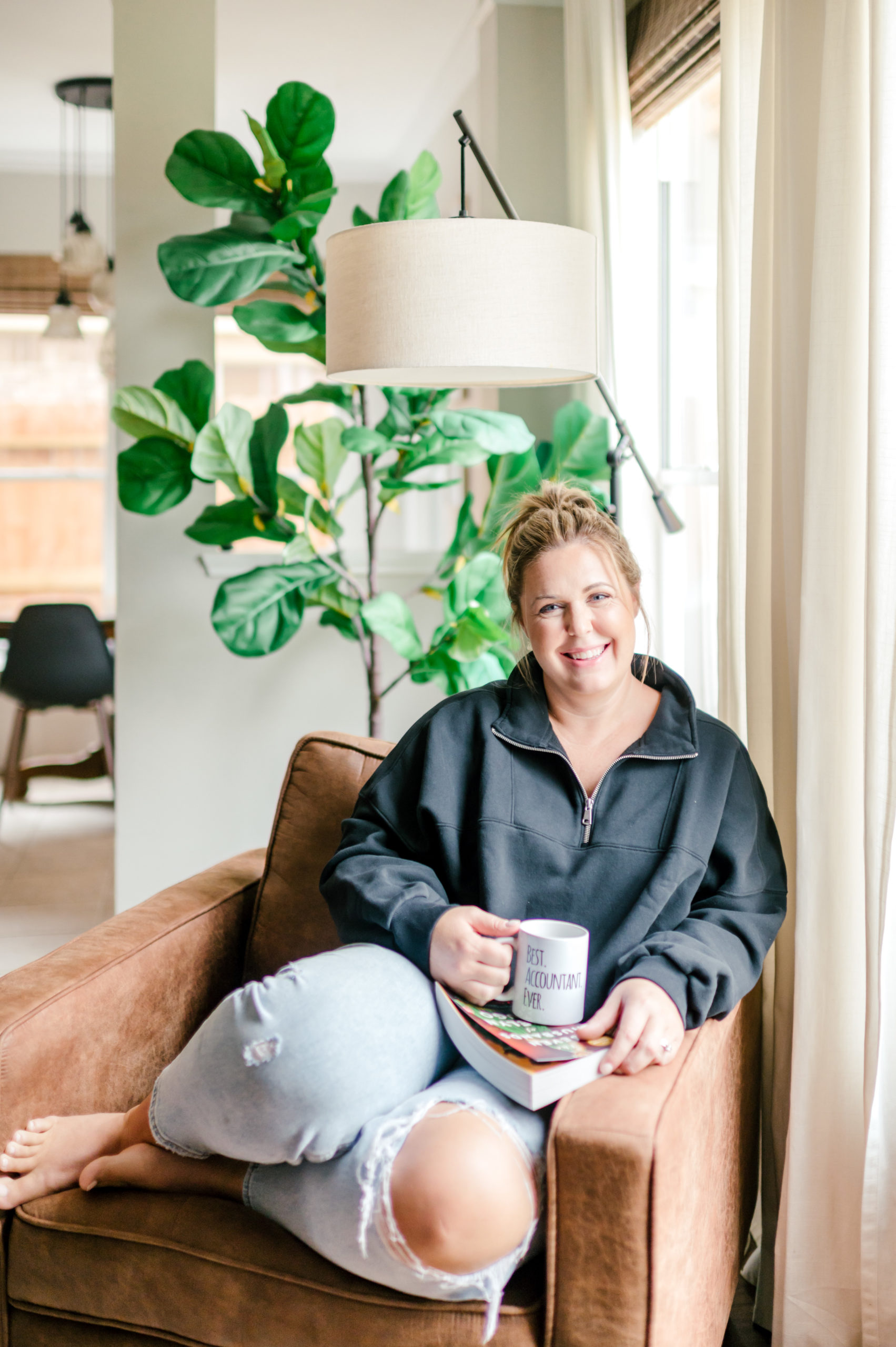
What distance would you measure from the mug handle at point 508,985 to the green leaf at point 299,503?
4.13ft

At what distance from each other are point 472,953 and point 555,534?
538 mm

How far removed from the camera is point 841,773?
4.45 feet

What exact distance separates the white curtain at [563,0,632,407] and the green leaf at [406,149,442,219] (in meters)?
0.33

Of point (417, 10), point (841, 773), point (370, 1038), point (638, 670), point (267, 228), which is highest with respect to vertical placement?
point (417, 10)

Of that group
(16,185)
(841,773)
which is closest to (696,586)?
(841,773)

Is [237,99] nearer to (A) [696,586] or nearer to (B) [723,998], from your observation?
(A) [696,586]

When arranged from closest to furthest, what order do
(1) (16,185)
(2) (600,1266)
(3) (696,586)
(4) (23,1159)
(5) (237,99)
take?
1. (2) (600,1266)
2. (4) (23,1159)
3. (3) (696,586)
4. (5) (237,99)
5. (1) (16,185)

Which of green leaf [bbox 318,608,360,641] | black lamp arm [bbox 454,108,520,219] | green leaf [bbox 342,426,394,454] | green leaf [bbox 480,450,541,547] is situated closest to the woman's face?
black lamp arm [bbox 454,108,520,219]

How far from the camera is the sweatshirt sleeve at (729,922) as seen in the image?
1.24 metres

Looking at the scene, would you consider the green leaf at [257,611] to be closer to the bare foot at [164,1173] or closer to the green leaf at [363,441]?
the green leaf at [363,441]

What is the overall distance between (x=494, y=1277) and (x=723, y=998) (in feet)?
1.28

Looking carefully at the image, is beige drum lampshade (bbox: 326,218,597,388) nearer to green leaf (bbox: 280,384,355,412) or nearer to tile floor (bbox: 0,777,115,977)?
green leaf (bbox: 280,384,355,412)

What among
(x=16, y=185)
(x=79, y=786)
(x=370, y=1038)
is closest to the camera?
(x=370, y=1038)

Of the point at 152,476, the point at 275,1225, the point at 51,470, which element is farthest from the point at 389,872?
the point at 51,470
